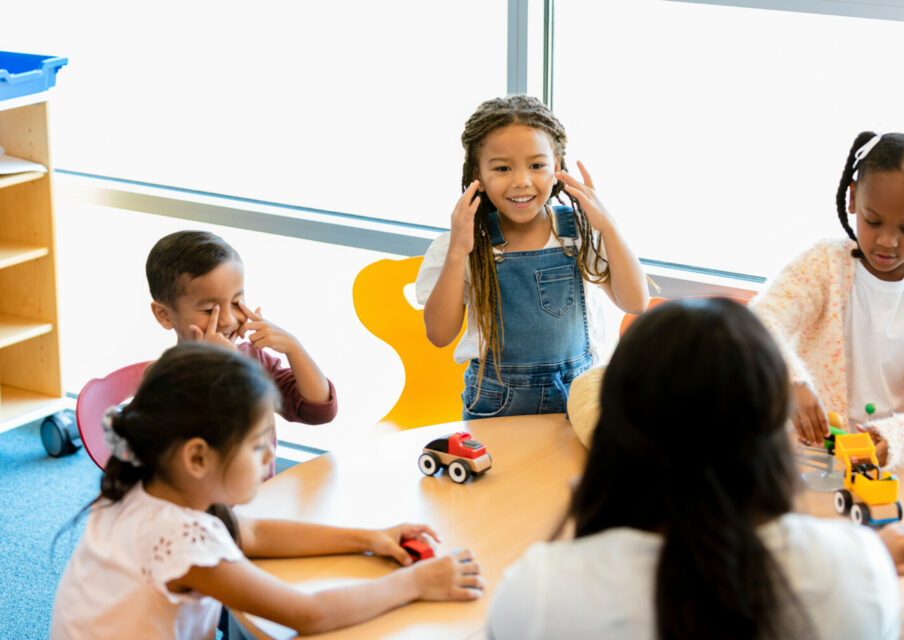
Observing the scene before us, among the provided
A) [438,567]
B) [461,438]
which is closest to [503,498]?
[461,438]

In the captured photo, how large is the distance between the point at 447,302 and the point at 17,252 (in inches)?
67.1

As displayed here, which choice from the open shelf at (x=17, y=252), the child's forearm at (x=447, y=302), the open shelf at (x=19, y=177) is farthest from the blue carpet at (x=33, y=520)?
the child's forearm at (x=447, y=302)

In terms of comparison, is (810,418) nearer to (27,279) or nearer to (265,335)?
(265,335)

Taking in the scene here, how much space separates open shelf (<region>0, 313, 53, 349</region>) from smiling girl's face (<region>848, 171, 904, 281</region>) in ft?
8.20

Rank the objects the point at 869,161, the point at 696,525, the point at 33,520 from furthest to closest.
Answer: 1. the point at 33,520
2. the point at 869,161
3. the point at 696,525

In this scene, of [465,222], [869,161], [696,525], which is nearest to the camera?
[696,525]

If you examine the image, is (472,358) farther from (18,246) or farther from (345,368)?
(18,246)

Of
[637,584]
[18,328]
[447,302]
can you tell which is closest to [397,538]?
[637,584]

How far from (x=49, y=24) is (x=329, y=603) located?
119 inches

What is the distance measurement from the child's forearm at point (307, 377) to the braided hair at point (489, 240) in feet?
1.17

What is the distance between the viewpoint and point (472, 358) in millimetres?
2340

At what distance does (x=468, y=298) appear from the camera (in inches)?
90.0

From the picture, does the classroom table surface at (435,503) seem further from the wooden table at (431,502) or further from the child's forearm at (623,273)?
the child's forearm at (623,273)

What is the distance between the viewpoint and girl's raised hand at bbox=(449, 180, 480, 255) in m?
2.12
